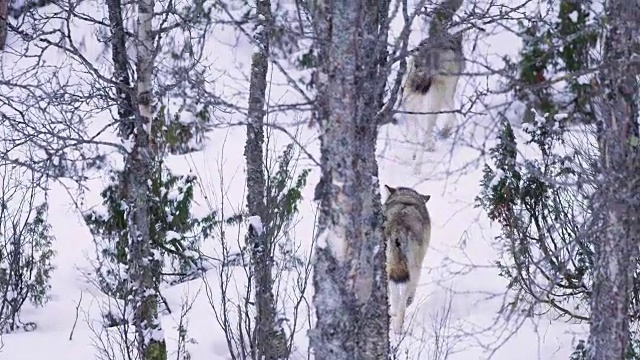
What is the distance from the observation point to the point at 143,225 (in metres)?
9.15

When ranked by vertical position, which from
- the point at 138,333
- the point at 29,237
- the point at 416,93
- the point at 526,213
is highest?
the point at 416,93

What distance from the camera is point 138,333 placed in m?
9.10

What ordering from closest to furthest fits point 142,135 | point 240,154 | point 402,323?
point 142,135, point 402,323, point 240,154

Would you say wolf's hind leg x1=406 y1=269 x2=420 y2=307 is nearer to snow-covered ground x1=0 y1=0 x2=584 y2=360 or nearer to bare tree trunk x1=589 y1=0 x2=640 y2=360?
snow-covered ground x1=0 y1=0 x2=584 y2=360

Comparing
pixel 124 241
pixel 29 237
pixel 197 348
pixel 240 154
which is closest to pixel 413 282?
pixel 197 348

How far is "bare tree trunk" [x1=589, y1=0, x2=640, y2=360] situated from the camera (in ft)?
18.2

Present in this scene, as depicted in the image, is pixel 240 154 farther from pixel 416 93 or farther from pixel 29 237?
pixel 29 237

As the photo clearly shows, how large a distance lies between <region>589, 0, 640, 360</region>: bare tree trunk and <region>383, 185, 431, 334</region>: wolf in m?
4.44

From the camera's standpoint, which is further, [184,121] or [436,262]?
[184,121]

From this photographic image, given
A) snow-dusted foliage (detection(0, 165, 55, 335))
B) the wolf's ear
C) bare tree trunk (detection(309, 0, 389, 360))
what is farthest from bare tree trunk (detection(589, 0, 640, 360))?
snow-dusted foliage (detection(0, 165, 55, 335))

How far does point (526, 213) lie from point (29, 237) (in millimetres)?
5714

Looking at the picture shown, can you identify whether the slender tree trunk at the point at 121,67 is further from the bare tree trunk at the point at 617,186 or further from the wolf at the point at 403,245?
→ the bare tree trunk at the point at 617,186

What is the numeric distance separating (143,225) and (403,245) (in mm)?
2846

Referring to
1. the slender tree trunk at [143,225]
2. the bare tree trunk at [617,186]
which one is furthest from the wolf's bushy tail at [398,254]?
the bare tree trunk at [617,186]
